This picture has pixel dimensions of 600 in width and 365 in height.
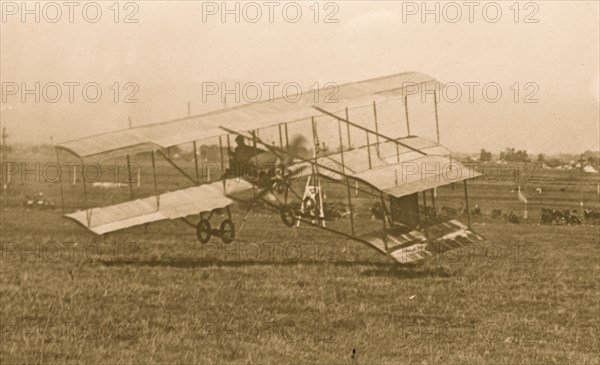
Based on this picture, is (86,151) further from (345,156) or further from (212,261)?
(345,156)

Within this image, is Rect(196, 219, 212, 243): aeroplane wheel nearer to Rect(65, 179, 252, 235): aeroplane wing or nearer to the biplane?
the biplane

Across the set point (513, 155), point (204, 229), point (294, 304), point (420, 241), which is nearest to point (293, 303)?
point (294, 304)

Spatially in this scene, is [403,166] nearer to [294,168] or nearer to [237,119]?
[294,168]

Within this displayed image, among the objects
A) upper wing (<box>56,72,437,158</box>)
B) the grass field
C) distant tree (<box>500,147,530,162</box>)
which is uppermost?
upper wing (<box>56,72,437,158</box>)

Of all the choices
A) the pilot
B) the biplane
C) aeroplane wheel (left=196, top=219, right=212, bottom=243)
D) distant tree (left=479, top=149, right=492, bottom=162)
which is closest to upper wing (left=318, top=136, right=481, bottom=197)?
the biplane

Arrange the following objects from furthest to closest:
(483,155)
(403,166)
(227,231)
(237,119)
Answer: (483,155) → (403,166) → (227,231) → (237,119)

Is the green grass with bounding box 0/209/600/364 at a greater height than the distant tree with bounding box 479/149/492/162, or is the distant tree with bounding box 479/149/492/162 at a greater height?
the green grass with bounding box 0/209/600/364
